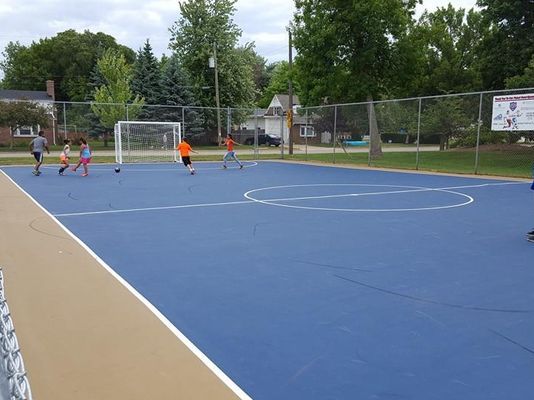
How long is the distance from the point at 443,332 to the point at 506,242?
4235 millimetres

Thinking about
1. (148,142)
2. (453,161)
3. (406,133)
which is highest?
(406,133)

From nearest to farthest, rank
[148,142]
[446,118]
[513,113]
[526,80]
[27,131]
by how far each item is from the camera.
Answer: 1. [513,113]
2. [526,80]
3. [446,118]
4. [148,142]
5. [27,131]

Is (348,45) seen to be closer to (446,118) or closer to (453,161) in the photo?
(446,118)

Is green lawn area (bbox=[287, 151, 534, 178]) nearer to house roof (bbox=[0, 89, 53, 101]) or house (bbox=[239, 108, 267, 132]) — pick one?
house (bbox=[239, 108, 267, 132])

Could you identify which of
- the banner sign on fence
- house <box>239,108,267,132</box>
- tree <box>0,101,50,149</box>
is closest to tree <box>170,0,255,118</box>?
house <box>239,108,267,132</box>

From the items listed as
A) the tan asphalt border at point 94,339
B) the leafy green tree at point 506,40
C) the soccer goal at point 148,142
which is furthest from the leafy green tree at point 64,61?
the tan asphalt border at point 94,339

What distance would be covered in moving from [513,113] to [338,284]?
15.6 m

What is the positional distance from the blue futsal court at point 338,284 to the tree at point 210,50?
37432mm

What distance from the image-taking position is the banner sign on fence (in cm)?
1789

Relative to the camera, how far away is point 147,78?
45.6 meters

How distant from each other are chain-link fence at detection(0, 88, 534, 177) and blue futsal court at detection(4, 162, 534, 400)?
9.70 m

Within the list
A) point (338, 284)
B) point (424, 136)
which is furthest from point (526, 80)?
point (338, 284)

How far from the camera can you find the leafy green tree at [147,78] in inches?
1785

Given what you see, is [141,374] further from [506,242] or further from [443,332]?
[506,242]
